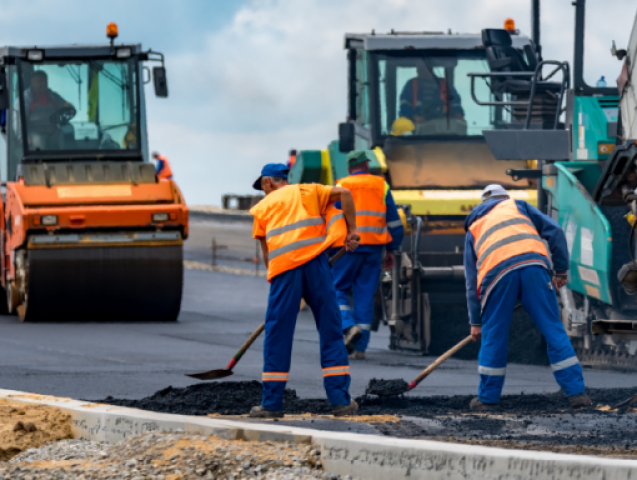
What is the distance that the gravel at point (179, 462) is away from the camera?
462cm

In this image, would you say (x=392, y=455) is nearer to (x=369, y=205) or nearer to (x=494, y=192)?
(x=494, y=192)

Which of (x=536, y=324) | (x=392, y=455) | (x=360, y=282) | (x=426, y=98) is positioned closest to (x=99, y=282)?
(x=360, y=282)

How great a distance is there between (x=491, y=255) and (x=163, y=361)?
350 cm

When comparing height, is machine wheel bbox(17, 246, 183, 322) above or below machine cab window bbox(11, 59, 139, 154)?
below

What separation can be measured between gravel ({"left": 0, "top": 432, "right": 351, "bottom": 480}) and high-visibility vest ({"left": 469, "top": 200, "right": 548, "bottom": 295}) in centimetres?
261

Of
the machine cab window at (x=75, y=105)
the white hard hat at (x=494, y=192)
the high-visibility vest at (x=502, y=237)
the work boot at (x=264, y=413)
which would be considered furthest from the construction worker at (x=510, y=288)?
the machine cab window at (x=75, y=105)

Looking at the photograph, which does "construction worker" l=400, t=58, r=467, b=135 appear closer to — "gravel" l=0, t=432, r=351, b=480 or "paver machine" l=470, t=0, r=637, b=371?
"paver machine" l=470, t=0, r=637, b=371

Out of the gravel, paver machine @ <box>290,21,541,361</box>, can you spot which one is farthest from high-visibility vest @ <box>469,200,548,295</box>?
paver machine @ <box>290,21,541,361</box>

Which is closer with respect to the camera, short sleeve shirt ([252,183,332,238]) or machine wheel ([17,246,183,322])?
short sleeve shirt ([252,183,332,238])

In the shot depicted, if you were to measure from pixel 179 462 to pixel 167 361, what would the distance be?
4.81 meters

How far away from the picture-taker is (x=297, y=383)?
27.1 ft

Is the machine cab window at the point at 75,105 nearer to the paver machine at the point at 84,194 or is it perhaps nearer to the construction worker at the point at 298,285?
the paver machine at the point at 84,194

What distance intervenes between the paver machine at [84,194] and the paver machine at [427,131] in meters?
2.25

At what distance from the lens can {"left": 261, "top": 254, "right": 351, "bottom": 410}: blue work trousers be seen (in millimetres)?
6297
